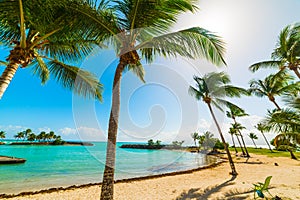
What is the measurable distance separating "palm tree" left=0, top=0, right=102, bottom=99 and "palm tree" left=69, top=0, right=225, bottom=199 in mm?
550

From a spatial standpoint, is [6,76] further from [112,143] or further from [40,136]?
[40,136]

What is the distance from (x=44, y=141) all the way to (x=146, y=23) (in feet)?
334

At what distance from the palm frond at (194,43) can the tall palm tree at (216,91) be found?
7776 millimetres

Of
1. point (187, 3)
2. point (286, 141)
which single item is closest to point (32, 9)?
point (187, 3)

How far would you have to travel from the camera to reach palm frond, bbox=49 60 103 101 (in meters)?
4.75

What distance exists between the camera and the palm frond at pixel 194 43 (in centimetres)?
330

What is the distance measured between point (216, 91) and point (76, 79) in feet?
30.2

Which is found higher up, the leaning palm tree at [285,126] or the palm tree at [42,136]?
the palm tree at [42,136]

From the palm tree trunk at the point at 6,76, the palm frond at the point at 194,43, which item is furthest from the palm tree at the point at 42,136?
the palm frond at the point at 194,43

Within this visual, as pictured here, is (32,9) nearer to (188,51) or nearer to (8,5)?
(8,5)

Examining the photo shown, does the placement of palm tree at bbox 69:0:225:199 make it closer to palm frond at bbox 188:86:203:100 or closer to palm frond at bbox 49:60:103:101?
palm frond at bbox 49:60:103:101

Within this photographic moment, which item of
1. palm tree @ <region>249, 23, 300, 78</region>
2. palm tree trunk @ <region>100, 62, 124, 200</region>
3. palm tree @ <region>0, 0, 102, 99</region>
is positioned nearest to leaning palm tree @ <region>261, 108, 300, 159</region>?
palm tree @ <region>249, 23, 300, 78</region>

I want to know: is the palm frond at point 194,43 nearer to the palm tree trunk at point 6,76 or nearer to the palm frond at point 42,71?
the palm tree trunk at point 6,76

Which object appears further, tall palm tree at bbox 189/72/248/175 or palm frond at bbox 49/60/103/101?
tall palm tree at bbox 189/72/248/175
